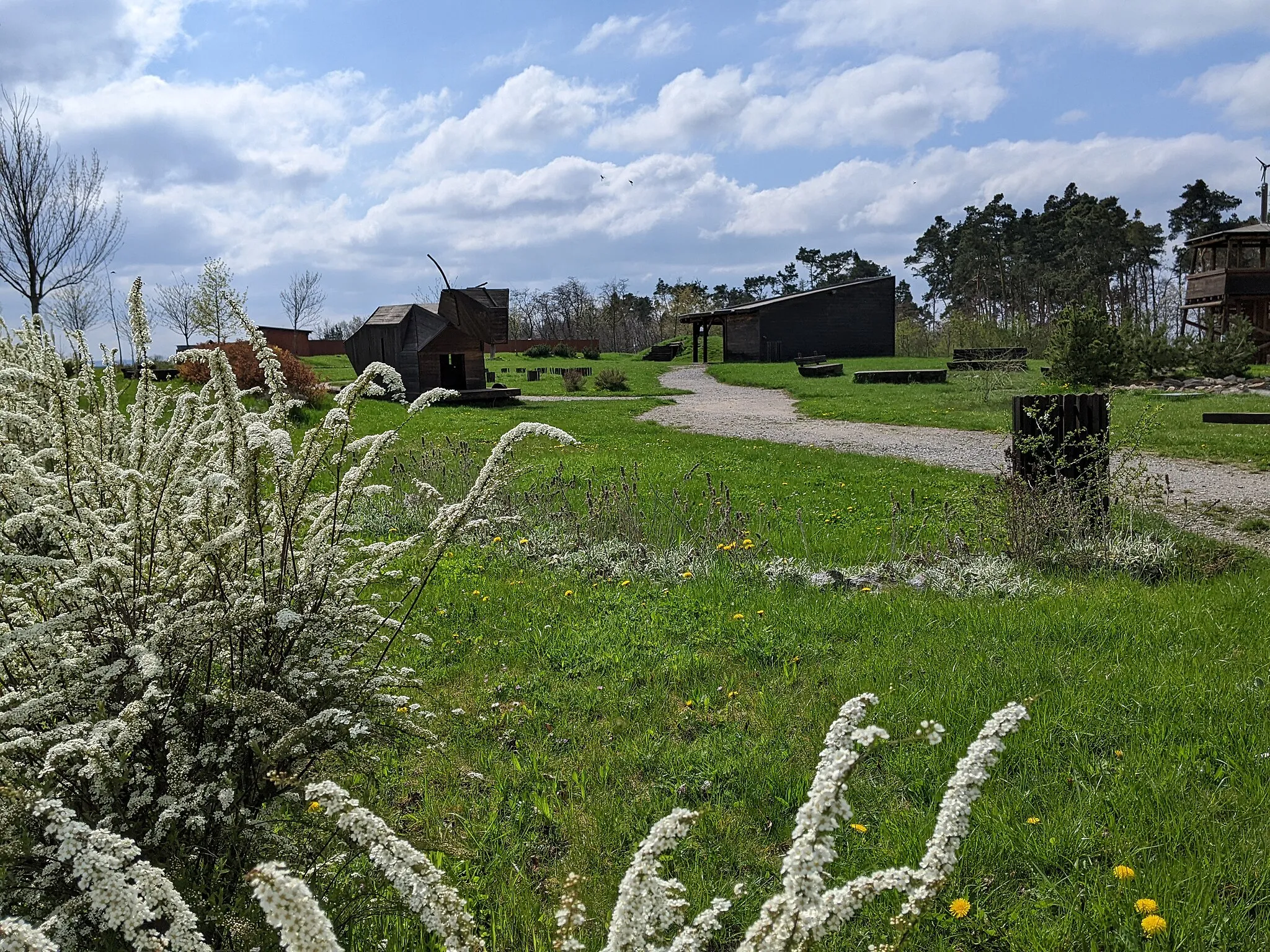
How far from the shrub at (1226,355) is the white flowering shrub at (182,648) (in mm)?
26936

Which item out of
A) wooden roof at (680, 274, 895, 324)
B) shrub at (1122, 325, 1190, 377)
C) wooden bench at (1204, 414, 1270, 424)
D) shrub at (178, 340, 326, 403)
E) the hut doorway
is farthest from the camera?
wooden roof at (680, 274, 895, 324)

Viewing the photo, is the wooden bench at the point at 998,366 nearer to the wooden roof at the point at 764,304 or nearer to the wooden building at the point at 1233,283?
the wooden building at the point at 1233,283

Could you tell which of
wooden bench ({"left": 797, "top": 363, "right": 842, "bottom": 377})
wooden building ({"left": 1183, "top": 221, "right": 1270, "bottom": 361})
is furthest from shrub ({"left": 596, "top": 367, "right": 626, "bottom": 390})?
wooden building ({"left": 1183, "top": 221, "right": 1270, "bottom": 361})

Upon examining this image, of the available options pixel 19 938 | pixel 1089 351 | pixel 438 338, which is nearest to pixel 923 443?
pixel 1089 351

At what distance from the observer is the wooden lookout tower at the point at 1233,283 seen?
3047 cm

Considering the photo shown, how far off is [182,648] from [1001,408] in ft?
67.2

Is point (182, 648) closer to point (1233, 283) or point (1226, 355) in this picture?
point (1226, 355)

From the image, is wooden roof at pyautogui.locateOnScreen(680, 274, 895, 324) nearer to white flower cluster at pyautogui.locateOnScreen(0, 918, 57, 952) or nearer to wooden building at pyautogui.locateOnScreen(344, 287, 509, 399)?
wooden building at pyautogui.locateOnScreen(344, 287, 509, 399)

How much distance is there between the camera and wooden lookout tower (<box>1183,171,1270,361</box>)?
30.5 m

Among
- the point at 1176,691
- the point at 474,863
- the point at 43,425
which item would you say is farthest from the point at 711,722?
the point at 43,425

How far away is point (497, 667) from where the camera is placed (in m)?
4.67

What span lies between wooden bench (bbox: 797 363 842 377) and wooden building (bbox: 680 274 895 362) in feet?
34.8

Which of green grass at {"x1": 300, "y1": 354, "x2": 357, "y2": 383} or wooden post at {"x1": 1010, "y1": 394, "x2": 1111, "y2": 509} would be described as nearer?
wooden post at {"x1": 1010, "y1": 394, "x2": 1111, "y2": 509}

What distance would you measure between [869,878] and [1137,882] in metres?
1.52
